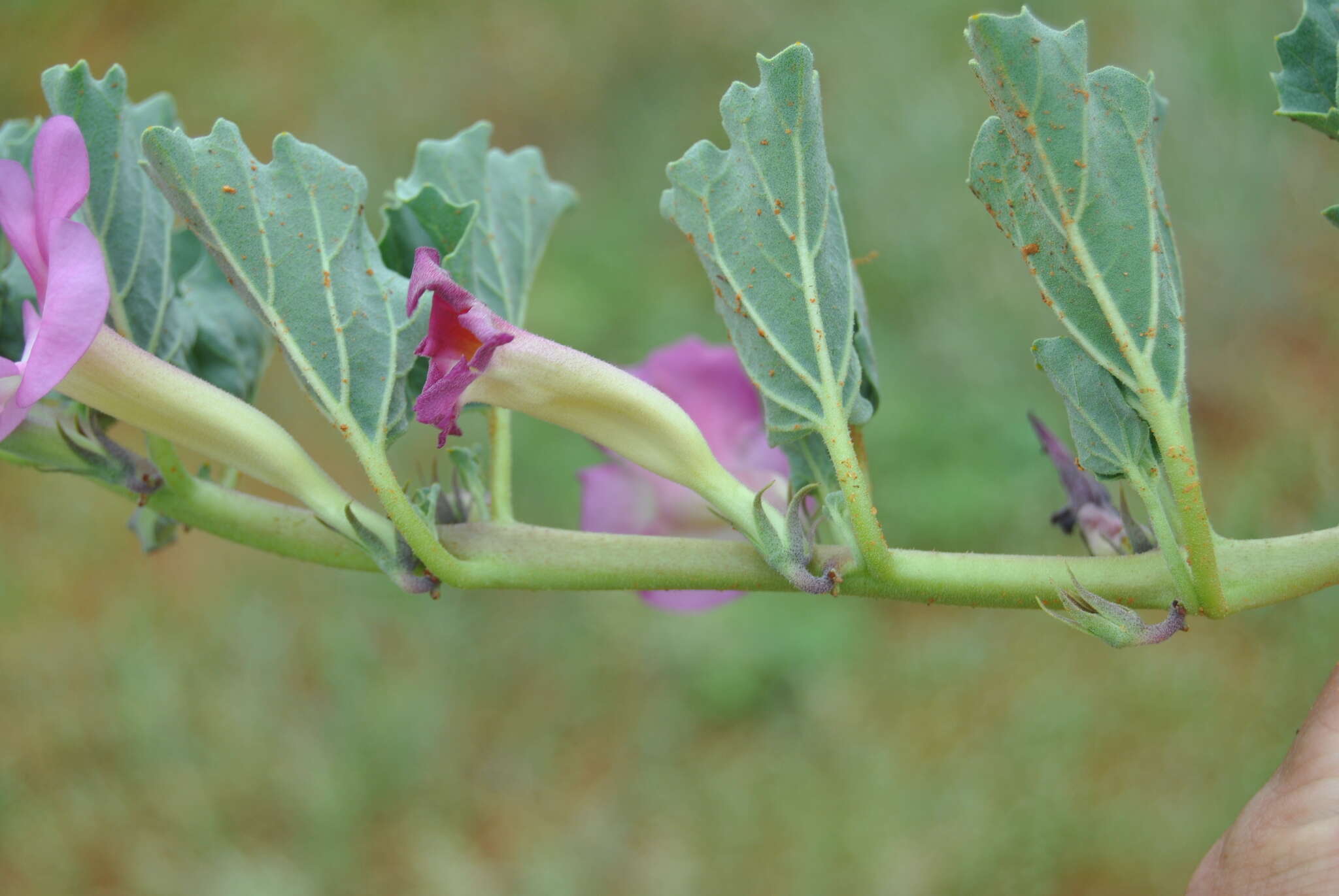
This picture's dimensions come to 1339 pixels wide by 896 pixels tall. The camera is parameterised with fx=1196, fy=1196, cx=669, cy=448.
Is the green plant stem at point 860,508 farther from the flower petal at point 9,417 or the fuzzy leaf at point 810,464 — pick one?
the flower petal at point 9,417

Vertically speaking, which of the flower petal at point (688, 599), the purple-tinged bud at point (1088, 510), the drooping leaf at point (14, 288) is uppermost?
the drooping leaf at point (14, 288)

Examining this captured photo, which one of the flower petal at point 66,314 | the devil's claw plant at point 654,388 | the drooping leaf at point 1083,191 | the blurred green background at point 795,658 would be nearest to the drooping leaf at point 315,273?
the devil's claw plant at point 654,388

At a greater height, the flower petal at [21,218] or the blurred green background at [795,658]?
the flower petal at [21,218]

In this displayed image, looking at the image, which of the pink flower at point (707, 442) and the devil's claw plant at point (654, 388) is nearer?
the devil's claw plant at point (654, 388)

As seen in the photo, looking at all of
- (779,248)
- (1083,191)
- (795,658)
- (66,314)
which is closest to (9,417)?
(66,314)

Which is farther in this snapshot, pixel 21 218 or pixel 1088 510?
pixel 1088 510

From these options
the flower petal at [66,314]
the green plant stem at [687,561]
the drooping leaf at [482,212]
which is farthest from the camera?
the drooping leaf at [482,212]

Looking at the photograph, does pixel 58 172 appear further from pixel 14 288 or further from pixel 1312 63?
pixel 1312 63
